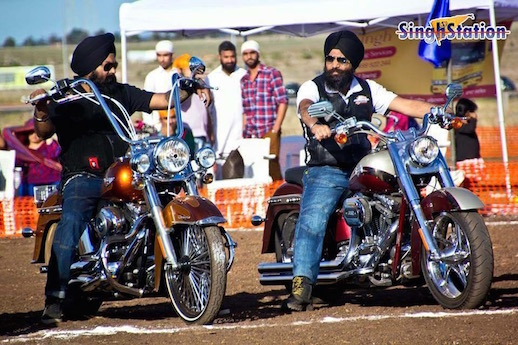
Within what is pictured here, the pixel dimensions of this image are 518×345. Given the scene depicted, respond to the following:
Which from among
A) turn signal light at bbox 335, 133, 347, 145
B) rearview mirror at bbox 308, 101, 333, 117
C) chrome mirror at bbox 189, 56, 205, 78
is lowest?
turn signal light at bbox 335, 133, 347, 145

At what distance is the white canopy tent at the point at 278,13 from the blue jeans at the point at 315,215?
6.69 meters

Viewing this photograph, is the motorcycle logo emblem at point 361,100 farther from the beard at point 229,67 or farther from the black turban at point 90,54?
the beard at point 229,67

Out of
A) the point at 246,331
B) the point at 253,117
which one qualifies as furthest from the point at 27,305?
the point at 253,117

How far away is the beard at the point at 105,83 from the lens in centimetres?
769

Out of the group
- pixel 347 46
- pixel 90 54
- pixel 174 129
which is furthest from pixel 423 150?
pixel 174 129

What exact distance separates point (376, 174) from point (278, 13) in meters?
7.40

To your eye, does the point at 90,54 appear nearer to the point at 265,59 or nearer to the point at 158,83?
the point at 158,83

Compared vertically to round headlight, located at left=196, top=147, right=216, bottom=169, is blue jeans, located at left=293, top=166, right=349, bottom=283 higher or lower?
lower

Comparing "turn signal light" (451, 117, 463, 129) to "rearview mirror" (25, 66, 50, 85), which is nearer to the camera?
"rearview mirror" (25, 66, 50, 85)

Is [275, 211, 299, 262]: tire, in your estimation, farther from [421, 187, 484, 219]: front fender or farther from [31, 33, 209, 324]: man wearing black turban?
[421, 187, 484, 219]: front fender

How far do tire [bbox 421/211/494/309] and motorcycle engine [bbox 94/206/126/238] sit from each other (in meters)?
2.05

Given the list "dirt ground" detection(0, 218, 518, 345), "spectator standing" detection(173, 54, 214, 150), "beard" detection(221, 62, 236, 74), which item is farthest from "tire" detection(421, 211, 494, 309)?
"beard" detection(221, 62, 236, 74)

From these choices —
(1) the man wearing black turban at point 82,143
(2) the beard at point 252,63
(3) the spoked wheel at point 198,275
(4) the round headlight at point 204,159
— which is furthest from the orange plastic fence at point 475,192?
(3) the spoked wheel at point 198,275

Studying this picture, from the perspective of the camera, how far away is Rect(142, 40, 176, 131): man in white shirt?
1441 cm
